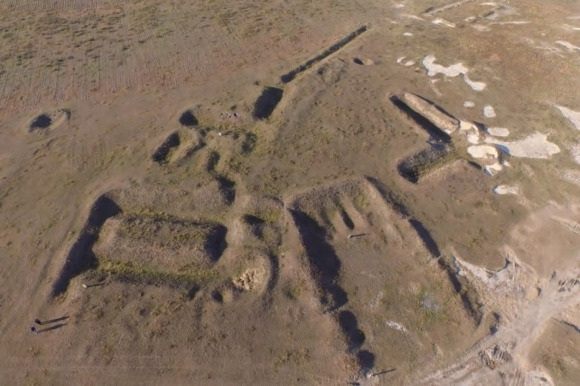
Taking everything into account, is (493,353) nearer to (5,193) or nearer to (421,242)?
(421,242)

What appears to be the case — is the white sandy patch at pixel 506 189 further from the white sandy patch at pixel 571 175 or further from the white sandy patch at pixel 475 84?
the white sandy patch at pixel 475 84

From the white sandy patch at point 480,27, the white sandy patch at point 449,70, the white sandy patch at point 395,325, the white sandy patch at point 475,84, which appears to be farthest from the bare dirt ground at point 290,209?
the white sandy patch at point 480,27

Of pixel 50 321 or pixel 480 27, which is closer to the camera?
pixel 50 321

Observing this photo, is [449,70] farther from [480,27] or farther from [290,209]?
[290,209]

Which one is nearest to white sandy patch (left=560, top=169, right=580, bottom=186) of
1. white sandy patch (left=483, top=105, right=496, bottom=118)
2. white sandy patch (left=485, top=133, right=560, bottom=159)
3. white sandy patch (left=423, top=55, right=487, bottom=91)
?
white sandy patch (left=485, top=133, right=560, bottom=159)

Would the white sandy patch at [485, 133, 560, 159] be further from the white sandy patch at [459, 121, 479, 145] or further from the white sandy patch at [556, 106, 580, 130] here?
the white sandy patch at [556, 106, 580, 130]

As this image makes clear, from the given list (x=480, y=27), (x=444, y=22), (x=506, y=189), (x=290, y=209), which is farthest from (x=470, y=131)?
(x=444, y=22)
